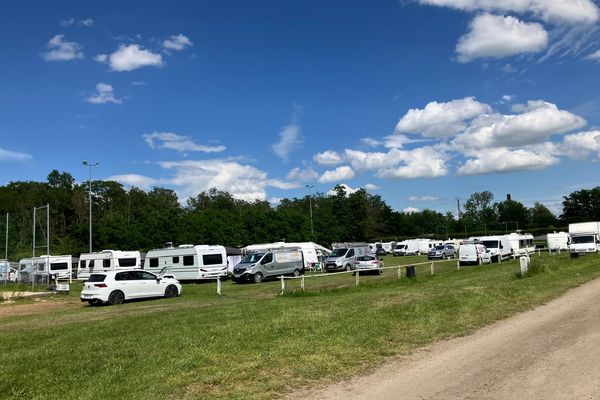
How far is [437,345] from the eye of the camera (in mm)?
9328

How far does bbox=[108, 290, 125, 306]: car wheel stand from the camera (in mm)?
24147

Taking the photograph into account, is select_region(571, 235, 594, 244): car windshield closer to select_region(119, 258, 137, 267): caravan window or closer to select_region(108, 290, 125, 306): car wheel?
select_region(108, 290, 125, 306): car wheel

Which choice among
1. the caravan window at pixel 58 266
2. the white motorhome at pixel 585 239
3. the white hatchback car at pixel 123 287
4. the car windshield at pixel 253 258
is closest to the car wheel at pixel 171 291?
the white hatchback car at pixel 123 287

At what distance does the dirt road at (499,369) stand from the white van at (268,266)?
25.1 metres

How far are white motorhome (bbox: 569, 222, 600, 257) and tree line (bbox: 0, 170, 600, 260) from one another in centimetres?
3934

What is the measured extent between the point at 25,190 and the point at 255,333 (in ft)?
366

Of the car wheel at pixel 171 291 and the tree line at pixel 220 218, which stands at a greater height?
the tree line at pixel 220 218

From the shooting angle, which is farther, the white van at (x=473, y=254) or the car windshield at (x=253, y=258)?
the white van at (x=473, y=254)

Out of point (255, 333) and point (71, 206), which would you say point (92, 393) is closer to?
point (255, 333)

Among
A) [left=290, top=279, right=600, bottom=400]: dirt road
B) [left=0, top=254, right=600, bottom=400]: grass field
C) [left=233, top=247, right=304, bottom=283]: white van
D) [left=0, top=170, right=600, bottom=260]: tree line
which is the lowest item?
[left=290, top=279, right=600, bottom=400]: dirt road

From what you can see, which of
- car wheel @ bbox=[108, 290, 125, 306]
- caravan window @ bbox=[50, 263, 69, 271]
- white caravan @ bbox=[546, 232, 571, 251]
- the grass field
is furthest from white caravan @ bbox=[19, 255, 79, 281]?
white caravan @ bbox=[546, 232, 571, 251]

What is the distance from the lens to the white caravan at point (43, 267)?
119 ft

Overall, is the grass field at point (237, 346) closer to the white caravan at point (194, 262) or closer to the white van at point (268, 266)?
the white van at point (268, 266)

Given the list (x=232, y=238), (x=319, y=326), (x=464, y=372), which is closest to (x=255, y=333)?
(x=319, y=326)
